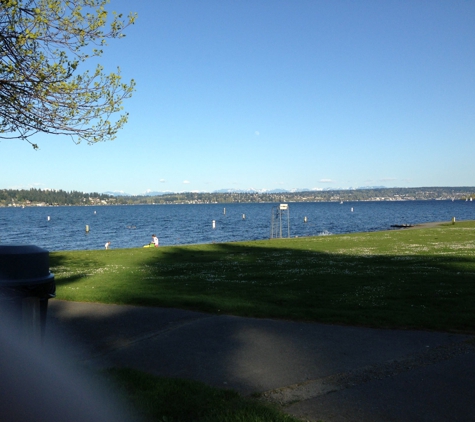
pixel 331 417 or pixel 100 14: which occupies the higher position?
pixel 100 14

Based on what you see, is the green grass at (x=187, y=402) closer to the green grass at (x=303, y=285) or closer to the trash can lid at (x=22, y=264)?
the trash can lid at (x=22, y=264)

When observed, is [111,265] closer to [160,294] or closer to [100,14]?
[160,294]

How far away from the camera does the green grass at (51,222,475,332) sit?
8852mm

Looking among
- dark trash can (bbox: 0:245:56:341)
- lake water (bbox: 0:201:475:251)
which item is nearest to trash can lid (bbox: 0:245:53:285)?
dark trash can (bbox: 0:245:56:341)

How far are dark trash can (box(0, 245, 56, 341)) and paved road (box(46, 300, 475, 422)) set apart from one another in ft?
4.70

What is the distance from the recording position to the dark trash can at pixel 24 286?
500 cm

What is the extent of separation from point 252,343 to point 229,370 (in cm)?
113

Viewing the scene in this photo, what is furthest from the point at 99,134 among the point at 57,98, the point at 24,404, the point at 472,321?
the point at 472,321

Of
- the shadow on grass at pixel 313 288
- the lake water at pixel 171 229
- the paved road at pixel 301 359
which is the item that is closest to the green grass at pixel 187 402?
the paved road at pixel 301 359

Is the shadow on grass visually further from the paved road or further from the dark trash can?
the dark trash can

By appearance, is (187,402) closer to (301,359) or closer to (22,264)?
(301,359)

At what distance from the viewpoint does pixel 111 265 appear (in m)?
18.7

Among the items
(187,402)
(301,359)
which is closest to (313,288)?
(301,359)

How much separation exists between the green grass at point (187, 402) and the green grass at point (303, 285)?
3.62 m
